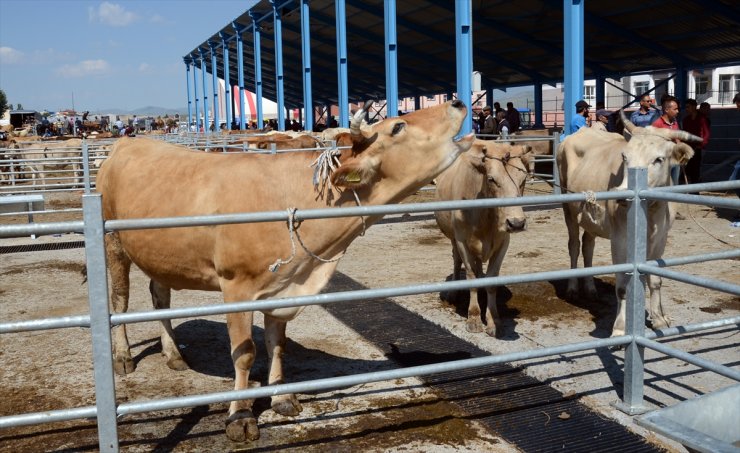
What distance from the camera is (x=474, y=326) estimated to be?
20.1ft

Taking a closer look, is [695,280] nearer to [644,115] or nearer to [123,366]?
[123,366]

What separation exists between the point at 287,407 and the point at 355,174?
4.97ft

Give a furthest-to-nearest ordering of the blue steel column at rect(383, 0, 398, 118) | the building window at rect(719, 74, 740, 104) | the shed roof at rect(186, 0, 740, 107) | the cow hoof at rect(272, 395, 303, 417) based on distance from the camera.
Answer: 1. the building window at rect(719, 74, 740, 104)
2. the shed roof at rect(186, 0, 740, 107)
3. the blue steel column at rect(383, 0, 398, 118)
4. the cow hoof at rect(272, 395, 303, 417)

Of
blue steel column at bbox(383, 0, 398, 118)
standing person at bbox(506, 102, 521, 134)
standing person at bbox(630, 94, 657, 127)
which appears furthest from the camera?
Answer: standing person at bbox(506, 102, 521, 134)

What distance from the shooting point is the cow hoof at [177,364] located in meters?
5.31

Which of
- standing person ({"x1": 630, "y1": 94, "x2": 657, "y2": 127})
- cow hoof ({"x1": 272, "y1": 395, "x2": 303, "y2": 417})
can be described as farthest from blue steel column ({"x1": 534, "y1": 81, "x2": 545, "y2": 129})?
cow hoof ({"x1": 272, "y1": 395, "x2": 303, "y2": 417})

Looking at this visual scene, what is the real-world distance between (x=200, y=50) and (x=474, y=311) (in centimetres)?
4241

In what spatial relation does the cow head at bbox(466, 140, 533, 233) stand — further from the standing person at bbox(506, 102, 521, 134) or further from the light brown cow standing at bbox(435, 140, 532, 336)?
the standing person at bbox(506, 102, 521, 134)

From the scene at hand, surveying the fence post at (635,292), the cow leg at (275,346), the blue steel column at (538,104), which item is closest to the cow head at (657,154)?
the fence post at (635,292)

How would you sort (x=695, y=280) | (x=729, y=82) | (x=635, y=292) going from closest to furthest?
1. (x=695, y=280)
2. (x=635, y=292)
3. (x=729, y=82)

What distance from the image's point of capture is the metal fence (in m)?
3.13

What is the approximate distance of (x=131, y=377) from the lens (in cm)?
520

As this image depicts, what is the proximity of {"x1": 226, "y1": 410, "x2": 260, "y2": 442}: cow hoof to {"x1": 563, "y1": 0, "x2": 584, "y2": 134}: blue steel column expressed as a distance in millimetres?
11376

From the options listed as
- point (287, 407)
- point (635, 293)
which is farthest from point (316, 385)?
point (635, 293)
